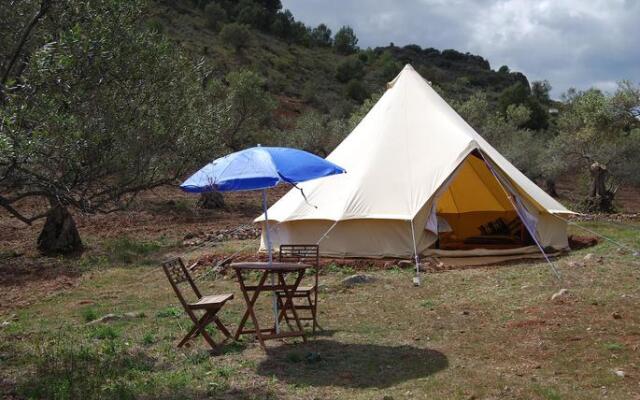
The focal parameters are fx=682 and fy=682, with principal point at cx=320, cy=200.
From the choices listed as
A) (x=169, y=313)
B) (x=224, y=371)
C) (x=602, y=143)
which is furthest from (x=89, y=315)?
(x=602, y=143)

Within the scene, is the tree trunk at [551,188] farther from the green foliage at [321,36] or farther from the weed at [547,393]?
the green foliage at [321,36]

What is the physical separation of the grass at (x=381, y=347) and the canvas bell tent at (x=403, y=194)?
1.49 meters

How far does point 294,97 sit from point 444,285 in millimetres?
35708

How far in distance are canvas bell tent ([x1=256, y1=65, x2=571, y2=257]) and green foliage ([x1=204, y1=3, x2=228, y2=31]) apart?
3775 centimetres

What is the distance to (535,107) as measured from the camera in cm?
4938

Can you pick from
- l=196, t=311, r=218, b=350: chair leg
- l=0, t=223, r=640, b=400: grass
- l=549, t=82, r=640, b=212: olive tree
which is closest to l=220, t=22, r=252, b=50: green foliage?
l=549, t=82, r=640, b=212: olive tree

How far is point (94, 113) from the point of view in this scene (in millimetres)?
6516

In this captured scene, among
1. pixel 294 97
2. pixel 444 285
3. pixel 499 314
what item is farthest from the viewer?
pixel 294 97

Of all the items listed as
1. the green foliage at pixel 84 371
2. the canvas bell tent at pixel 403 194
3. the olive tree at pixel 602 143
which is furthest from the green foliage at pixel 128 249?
the olive tree at pixel 602 143

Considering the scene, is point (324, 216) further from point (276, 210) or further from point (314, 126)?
point (314, 126)

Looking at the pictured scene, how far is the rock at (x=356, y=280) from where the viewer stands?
9608 mm

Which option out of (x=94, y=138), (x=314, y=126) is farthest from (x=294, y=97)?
(x=94, y=138)

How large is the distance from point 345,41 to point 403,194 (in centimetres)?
5653

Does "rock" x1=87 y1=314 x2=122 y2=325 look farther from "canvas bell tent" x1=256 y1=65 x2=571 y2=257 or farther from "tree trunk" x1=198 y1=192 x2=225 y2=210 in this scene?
"tree trunk" x1=198 y1=192 x2=225 y2=210
